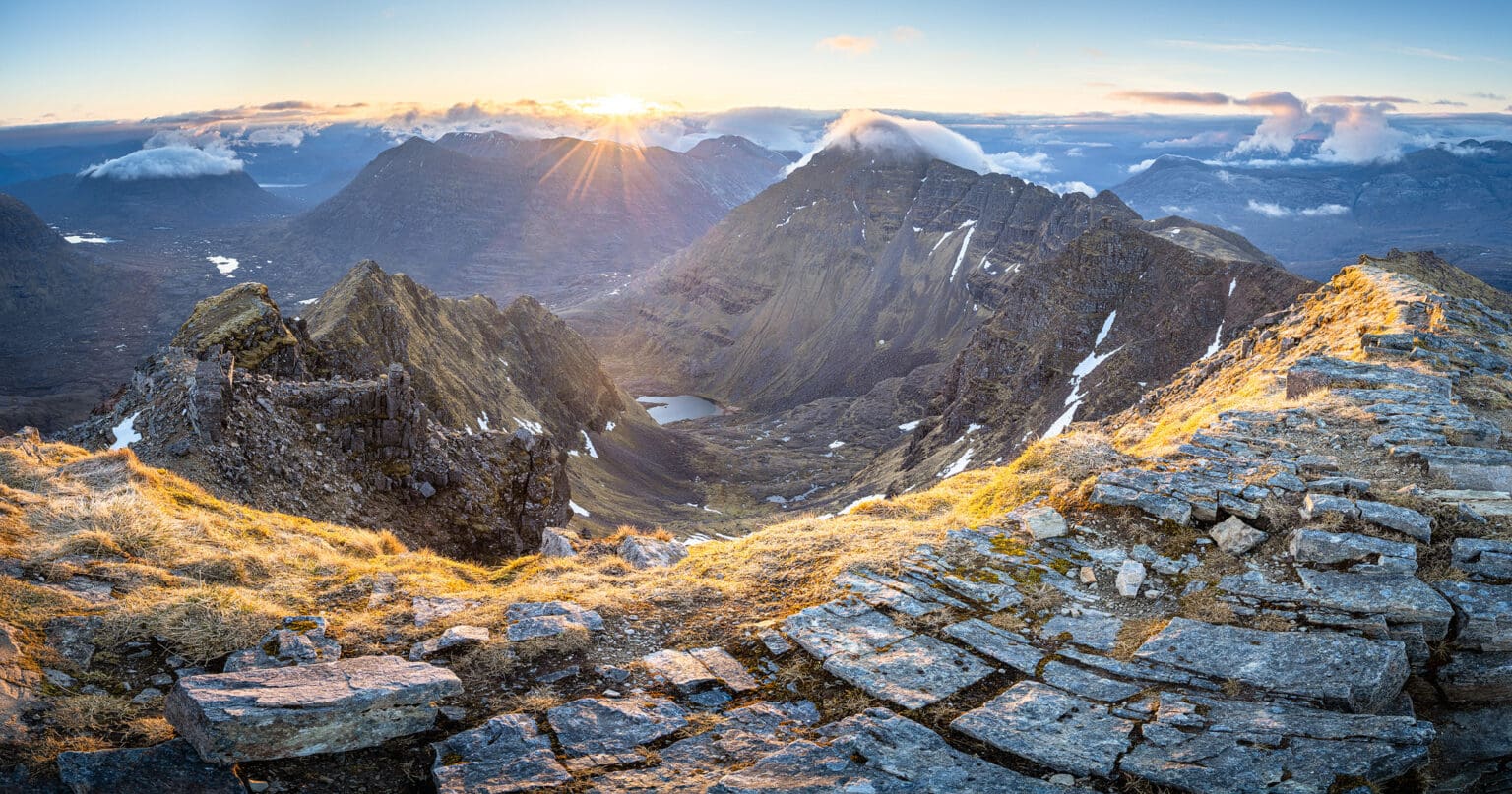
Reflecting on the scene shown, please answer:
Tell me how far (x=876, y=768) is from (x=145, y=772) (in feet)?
26.0

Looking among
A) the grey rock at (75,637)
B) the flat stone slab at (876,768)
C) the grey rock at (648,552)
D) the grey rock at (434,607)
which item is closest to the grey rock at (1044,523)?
the flat stone slab at (876,768)

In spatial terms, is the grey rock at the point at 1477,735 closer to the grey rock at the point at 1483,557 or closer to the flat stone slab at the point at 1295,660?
the flat stone slab at the point at 1295,660

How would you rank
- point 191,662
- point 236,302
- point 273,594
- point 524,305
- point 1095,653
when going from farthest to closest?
1. point 524,305
2. point 236,302
3. point 273,594
4. point 1095,653
5. point 191,662

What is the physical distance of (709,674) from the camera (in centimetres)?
1088

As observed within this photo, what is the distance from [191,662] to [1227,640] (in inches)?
573

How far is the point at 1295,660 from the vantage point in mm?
10445

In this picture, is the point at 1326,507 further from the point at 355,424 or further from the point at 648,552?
the point at 355,424

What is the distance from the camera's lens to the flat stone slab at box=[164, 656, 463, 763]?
8.37 metres

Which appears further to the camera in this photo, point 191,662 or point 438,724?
point 191,662

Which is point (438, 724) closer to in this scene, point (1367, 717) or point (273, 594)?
point (273, 594)

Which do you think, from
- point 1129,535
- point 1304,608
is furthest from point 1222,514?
point 1304,608

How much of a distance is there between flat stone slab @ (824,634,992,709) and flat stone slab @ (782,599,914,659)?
202 mm

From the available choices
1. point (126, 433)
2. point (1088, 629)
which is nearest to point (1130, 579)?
point (1088, 629)

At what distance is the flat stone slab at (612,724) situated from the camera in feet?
29.9
